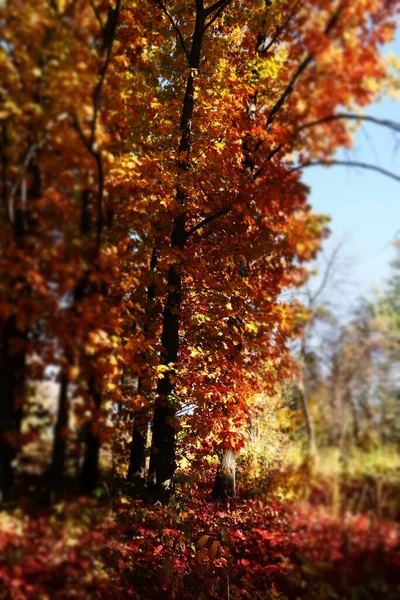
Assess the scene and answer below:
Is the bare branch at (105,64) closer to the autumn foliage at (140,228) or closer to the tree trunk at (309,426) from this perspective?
the autumn foliage at (140,228)

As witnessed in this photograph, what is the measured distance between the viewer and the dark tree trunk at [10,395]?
3.80 metres

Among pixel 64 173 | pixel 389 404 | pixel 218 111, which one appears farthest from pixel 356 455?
pixel 218 111

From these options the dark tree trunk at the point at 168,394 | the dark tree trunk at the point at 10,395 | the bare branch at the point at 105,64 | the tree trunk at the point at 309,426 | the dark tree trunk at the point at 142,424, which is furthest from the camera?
the dark tree trunk at the point at 168,394

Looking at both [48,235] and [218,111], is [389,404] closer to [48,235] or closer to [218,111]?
[48,235]

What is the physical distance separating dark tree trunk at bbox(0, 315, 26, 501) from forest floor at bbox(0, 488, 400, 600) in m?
0.34

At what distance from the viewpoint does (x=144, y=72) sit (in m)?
6.47

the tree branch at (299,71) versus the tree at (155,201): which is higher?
the tree branch at (299,71)

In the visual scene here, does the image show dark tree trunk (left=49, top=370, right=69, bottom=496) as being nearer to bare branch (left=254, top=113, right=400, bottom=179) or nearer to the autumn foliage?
the autumn foliage

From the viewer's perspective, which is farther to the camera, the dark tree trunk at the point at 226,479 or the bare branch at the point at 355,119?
the dark tree trunk at the point at 226,479

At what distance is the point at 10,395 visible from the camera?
390 centimetres

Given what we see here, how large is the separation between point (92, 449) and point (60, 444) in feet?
1.77

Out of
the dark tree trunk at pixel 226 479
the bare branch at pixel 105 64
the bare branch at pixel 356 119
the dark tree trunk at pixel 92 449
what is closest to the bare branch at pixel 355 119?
the bare branch at pixel 356 119

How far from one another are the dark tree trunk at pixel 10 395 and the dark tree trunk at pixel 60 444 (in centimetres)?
33

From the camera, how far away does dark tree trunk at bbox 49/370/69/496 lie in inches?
159
